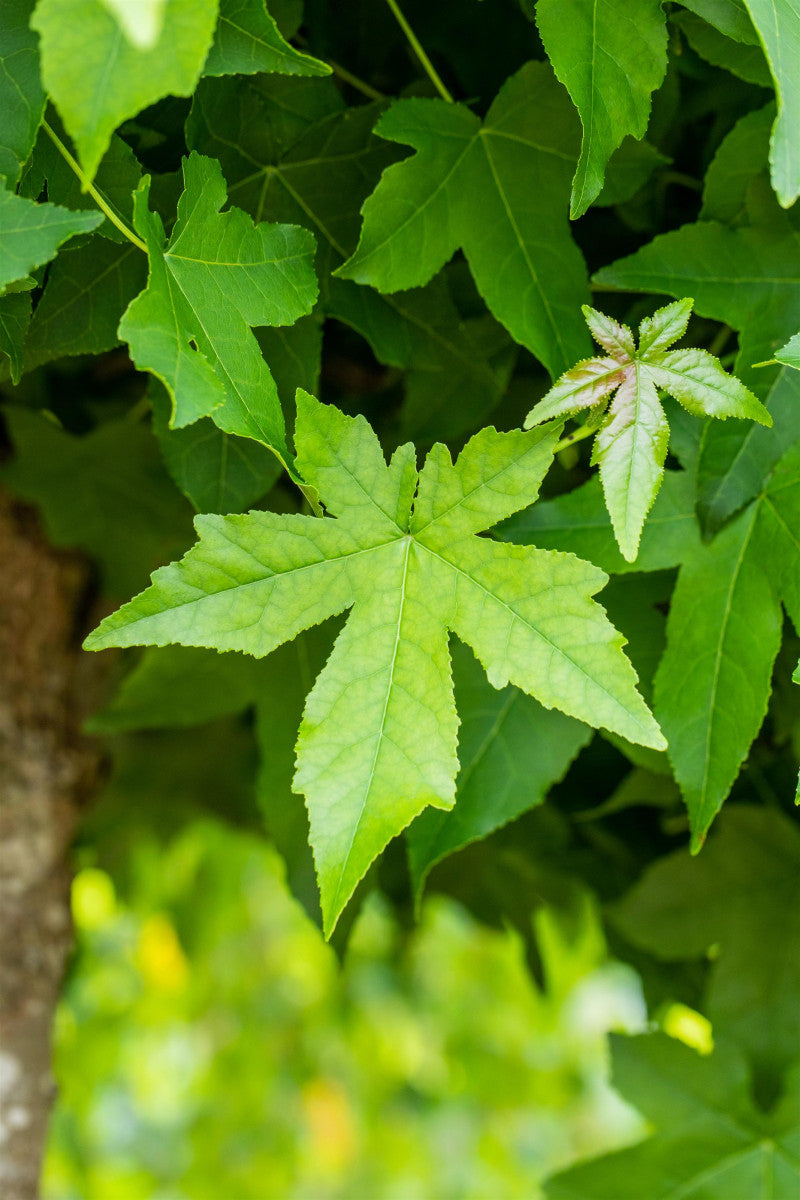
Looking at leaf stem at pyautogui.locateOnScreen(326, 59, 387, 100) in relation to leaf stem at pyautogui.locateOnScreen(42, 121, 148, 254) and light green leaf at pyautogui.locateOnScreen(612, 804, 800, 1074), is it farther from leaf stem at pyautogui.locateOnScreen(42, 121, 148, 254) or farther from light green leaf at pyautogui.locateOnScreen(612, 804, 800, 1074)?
light green leaf at pyautogui.locateOnScreen(612, 804, 800, 1074)

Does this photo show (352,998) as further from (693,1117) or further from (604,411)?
(604,411)

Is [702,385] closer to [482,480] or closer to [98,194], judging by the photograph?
[482,480]

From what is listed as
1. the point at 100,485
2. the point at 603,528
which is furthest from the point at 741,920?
the point at 100,485

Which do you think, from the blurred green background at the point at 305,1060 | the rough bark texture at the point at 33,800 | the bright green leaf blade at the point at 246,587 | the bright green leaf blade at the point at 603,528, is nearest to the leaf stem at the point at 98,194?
the bright green leaf blade at the point at 246,587

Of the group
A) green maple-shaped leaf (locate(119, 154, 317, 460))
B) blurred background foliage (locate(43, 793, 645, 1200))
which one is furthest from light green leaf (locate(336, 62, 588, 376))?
blurred background foliage (locate(43, 793, 645, 1200))

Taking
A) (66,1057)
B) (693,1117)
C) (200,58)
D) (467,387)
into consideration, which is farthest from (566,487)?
(66,1057)

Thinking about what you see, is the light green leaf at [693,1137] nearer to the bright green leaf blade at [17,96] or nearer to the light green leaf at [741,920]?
the light green leaf at [741,920]
